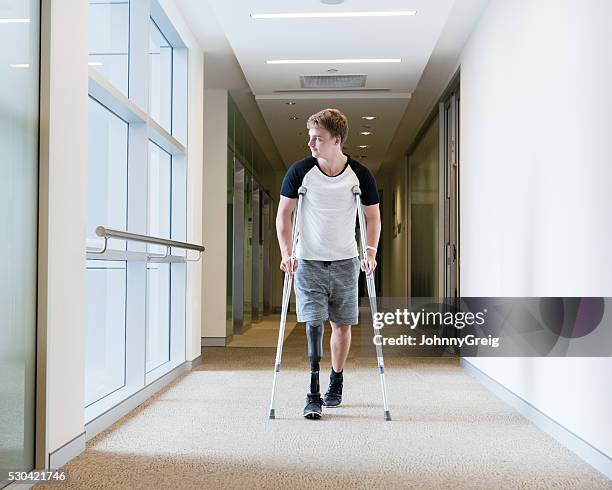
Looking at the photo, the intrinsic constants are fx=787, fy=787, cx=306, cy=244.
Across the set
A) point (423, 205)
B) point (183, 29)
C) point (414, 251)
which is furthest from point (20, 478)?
point (414, 251)

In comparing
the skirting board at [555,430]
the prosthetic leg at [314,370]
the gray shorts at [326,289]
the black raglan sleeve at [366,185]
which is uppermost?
the black raglan sleeve at [366,185]

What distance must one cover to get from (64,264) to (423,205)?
7.64 m

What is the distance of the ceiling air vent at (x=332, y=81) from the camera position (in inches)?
289

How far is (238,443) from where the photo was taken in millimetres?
3471

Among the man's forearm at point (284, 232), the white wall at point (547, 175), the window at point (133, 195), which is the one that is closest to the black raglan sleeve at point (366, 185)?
the man's forearm at point (284, 232)

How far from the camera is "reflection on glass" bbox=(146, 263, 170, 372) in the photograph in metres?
5.33

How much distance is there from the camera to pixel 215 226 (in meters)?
8.16

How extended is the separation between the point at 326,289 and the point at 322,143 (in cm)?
76

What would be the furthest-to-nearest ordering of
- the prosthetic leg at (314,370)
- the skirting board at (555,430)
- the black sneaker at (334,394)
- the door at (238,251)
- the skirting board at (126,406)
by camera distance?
the door at (238,251) → the black sneaker at (334,394) → the prosthetic leg at (314,370) → the skirting board at (126,406) → the skirting board at (555,430)

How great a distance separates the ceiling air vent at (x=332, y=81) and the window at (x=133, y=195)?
1.61 meters

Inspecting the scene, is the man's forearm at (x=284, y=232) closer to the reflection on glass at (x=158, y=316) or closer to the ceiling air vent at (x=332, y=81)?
the reflection on glass at (x=158, y=316)

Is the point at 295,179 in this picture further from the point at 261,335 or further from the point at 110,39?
the point at 261,335
